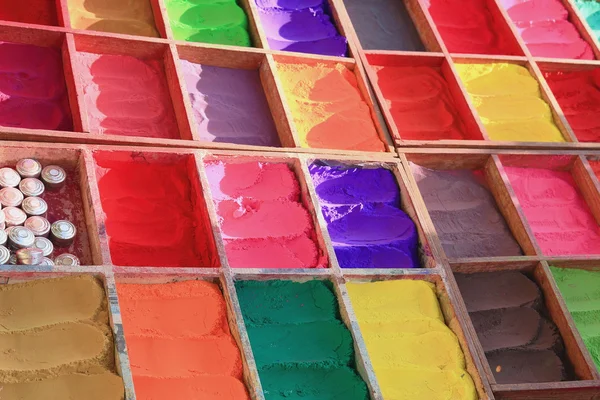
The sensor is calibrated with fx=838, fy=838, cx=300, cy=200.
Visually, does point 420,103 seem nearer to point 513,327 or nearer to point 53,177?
point 513,327

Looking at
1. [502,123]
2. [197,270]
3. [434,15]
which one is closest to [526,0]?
[434,15]

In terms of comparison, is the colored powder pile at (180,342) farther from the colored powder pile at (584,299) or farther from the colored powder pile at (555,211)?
the colored powder pile at (555,211)

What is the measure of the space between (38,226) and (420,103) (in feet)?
5.39

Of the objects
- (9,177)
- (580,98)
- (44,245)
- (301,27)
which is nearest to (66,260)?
(44,245)

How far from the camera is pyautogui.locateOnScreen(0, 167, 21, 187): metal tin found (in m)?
2.57

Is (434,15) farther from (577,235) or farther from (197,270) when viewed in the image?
(197,270)

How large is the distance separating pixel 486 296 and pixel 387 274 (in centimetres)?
39

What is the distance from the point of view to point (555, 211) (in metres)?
3.20

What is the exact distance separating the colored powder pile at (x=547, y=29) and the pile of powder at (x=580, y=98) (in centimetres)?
12

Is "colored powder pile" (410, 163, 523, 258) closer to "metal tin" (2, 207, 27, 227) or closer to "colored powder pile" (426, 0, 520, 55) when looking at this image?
"colored powder pile" (426, 0, 520, 55)

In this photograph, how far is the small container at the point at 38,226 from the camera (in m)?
2.51

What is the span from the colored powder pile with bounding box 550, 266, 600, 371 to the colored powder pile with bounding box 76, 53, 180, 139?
145 centimetres

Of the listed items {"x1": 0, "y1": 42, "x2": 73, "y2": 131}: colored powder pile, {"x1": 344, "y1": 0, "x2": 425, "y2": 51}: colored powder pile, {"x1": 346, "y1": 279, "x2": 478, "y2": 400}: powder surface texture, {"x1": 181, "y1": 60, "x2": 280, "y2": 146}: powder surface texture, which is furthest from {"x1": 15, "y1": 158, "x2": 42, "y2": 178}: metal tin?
{"x1": 344, "y1": 0, "x2": 425, "y2": 51}: colored powder pile

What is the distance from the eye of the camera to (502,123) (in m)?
3.45
